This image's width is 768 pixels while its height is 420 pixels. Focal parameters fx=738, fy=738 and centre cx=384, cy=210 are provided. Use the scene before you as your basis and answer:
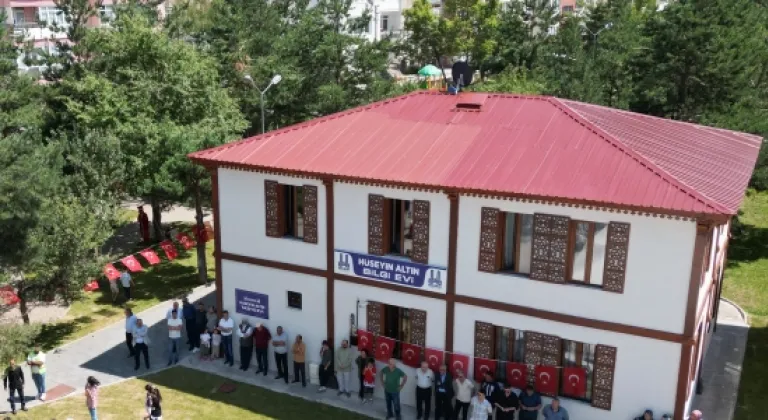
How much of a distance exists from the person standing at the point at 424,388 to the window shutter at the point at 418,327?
2.45 feet

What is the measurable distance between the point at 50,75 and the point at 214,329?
1822 centimetres

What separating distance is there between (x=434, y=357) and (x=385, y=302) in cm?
176

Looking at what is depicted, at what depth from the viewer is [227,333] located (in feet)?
64.8

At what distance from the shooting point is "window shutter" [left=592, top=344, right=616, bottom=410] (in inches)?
612

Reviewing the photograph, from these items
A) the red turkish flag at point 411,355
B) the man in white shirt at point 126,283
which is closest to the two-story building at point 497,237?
the red turkish flag at point 411,355

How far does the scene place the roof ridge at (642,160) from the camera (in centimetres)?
1405

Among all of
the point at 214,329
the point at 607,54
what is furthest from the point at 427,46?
the point at 214,329

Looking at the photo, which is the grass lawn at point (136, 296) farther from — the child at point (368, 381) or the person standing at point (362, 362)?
the child at point (368, 381)

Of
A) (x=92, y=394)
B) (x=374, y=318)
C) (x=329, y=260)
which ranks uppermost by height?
(x=329, y=260)

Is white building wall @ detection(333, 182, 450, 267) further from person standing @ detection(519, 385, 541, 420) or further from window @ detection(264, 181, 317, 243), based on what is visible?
person standing @ detection(519, 385, 541, 420)

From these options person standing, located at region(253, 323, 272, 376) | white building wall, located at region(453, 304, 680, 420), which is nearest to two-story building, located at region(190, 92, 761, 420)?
white building wall, located at region(453, 304, 680, 420)

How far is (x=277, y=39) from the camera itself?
3584 centimetres

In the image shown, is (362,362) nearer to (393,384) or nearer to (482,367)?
(393,384)

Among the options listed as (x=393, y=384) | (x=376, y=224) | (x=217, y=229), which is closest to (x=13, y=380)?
(x=217, y=229)
